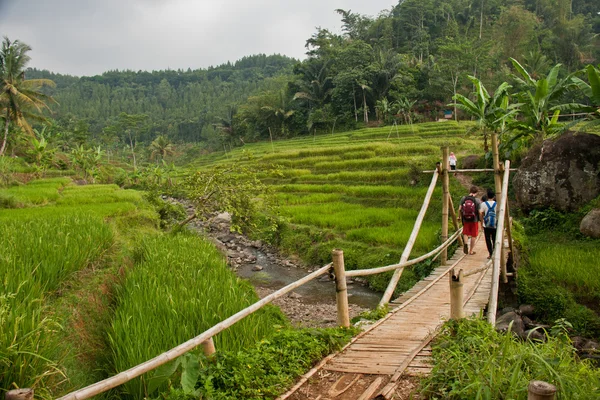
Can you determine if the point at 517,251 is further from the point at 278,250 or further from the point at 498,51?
the point at 498,51

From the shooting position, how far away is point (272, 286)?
424 inches

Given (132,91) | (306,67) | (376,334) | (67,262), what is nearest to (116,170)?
(306,67)

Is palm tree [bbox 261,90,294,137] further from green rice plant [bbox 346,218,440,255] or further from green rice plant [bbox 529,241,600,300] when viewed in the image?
green rice plant [bbox 529,241,600,300]

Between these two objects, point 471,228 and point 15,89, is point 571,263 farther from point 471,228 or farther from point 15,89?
point 15,89

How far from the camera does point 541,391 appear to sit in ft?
6.12

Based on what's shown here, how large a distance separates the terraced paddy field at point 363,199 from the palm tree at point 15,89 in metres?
13.4

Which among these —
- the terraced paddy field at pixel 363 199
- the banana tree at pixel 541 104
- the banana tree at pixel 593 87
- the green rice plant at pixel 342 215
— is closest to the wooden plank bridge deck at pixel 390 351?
the terraced paddy field at pixel 363 199

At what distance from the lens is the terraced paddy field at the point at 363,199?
10.9 meters

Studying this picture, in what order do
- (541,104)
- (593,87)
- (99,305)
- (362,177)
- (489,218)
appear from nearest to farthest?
(99,305), (489,218), (593,87), (541,104), (362,177)

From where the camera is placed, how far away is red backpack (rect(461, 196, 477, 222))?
7512 mm

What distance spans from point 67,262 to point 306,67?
36018 mm

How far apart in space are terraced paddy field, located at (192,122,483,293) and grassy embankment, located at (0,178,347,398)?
152 inches

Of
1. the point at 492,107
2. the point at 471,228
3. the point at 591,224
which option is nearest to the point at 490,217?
the point at 471,228

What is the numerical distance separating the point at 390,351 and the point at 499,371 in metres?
1.26
